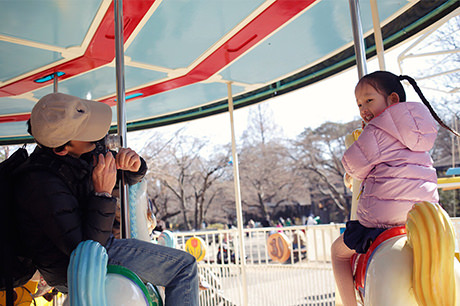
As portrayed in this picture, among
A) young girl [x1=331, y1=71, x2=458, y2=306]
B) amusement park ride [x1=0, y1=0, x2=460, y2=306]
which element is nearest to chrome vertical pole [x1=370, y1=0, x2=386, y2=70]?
amusement park ride [x1=0, y1=0, x2=460, y2=306]

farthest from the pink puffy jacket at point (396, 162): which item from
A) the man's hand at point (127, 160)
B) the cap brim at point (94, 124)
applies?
the cap brim at point (94, 124)

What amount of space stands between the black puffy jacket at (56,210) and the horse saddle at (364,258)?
38.7 inches

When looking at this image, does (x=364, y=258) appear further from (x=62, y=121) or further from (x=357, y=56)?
(x=62, y=121)

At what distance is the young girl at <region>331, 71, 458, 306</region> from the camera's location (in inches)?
61.4

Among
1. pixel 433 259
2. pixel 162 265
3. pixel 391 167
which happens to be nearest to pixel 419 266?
pixel 433 259

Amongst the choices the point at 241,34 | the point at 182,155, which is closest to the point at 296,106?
the point at 182,155

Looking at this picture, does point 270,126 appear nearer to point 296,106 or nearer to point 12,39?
point 296,106

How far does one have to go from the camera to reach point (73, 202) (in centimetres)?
145

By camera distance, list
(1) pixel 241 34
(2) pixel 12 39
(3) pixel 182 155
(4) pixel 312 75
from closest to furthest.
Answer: (2) pixel 12 39
(1) pixel 241 34
(4) pixel 312 75
(3) pixel 182 155

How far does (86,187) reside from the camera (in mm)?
1575

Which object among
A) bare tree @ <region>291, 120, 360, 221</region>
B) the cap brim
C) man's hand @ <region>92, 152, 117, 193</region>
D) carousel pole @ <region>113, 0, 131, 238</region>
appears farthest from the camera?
bare tree @ <region>291, 120, 360, 221</region>

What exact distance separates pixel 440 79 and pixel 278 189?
42.3 feet

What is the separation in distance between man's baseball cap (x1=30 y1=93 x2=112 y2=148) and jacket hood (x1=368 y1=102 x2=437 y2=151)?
1169mm

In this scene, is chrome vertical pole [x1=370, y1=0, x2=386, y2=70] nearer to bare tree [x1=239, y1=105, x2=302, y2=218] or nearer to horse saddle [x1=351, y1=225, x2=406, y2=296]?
horse saddle [x1=351, y1=225, x2=406, y2=296]
